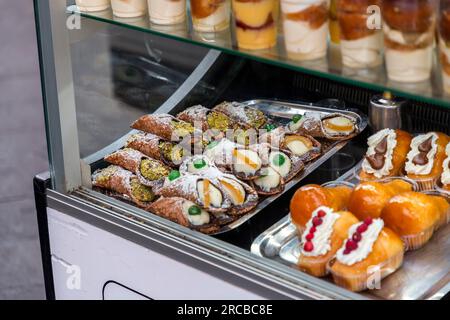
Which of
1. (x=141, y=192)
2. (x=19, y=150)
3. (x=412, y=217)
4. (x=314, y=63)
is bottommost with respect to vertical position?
(x=19, y=150)

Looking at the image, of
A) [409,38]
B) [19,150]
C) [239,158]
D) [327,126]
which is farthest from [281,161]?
[19,150]

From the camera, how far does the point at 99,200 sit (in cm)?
214

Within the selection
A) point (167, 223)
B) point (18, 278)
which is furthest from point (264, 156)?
point (18, 278)

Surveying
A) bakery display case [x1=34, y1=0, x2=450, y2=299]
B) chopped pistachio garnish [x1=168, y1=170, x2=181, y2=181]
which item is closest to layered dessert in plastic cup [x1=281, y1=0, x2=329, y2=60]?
bakery display case [x1=34, y1=0, x2=450, y2=299]

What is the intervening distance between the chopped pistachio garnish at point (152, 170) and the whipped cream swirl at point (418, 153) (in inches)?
24.6

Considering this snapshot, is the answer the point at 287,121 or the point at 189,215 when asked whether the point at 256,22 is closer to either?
the point at 189,215

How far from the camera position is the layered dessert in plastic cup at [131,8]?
1.95 m

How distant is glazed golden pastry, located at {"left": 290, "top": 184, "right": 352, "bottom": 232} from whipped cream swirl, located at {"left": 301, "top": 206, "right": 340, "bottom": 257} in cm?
6

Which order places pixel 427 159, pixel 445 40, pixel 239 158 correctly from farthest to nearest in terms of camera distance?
pixel 239 158, pixel 427 159, pixel 445 40

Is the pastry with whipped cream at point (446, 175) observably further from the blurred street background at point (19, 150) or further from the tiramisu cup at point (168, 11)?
the blurred street background at point (19, 150)

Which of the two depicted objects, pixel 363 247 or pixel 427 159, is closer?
pixel 363 247

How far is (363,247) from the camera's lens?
1719mm

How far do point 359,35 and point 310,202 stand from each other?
45 centimetres
